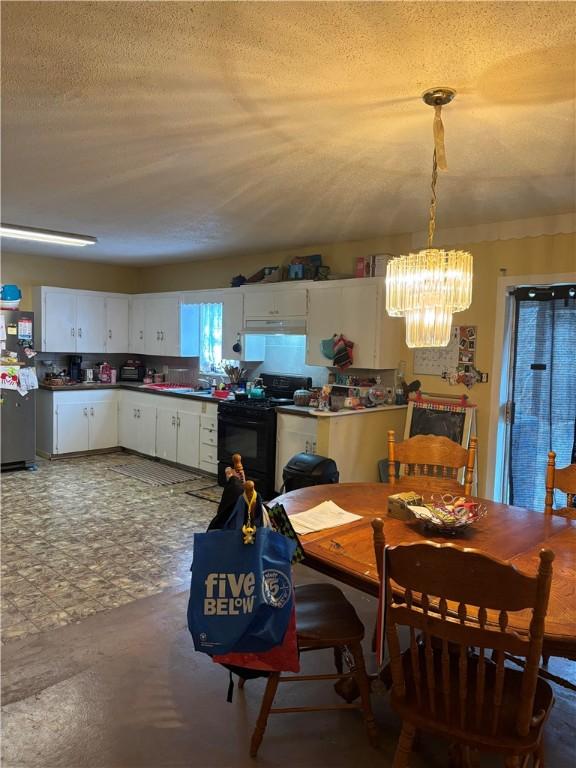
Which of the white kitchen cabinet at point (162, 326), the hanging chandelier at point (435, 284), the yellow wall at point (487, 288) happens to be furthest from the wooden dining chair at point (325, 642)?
the white kitchen cabinet at point (162, 326)

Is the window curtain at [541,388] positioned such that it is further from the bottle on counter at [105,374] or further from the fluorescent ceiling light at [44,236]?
the bottle on counter at [105,374]

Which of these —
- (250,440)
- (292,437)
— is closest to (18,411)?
(250,440)

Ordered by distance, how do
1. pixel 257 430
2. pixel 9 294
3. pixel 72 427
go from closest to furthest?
pixel 257 430, pixel 9 294, pixel 72 427

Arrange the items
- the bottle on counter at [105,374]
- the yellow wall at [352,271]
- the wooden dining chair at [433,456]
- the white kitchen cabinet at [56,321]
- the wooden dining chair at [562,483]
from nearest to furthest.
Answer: the wooden dining chair at [562,483]
the wooden dining chair at [433,456]
the yellow wall at [352,271]
the white kitchen cabinet at [56,321]
the bottle on counter at [105,374]

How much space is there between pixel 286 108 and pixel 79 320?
515 cm

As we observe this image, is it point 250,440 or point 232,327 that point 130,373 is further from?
point 250,440

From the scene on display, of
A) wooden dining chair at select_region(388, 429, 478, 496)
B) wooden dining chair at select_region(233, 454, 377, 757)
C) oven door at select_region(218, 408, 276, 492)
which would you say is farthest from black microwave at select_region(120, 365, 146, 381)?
wooden dining chair at select_region(233, 454, 377, 757)

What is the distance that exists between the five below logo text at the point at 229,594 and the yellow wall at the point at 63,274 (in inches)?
236

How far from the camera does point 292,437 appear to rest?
473cm

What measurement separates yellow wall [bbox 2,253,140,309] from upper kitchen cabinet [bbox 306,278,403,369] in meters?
3.52

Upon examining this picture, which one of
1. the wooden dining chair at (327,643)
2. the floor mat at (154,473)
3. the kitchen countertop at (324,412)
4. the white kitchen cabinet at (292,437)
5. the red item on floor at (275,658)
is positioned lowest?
the floor mat at (154,473)

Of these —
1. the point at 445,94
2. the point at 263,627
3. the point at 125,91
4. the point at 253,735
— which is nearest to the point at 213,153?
the point at 125,91

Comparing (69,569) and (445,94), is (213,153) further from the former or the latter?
(69,569)

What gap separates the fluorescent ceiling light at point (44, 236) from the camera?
4.82 meters
